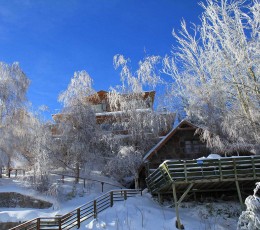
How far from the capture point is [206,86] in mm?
18312

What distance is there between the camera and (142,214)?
16.6m

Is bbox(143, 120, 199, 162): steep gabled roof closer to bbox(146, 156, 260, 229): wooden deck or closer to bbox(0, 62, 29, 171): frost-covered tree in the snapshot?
bbox(146, 156, 260, 229): wooden deck

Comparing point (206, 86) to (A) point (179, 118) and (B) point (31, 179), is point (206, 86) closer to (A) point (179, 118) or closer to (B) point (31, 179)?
(A) point (179, 118)

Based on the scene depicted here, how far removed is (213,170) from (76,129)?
37.8ft

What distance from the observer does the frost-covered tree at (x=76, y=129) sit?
928 inches

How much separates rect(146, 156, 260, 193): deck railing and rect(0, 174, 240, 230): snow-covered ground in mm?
2174

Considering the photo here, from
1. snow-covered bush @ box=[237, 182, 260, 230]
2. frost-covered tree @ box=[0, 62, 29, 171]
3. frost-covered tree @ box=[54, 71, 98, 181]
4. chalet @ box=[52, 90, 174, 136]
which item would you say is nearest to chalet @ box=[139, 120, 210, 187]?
chalet @ box=[52, 90, 174, 136]

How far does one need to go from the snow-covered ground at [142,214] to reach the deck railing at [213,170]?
7.13 ft

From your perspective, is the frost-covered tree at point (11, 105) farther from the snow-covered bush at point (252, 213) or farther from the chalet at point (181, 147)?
the snow-covered bush at point (252, 213)

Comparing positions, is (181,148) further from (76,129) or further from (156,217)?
(156,217)

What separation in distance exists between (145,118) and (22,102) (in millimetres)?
9966

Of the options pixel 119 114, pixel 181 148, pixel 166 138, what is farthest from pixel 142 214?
pixel 119 114

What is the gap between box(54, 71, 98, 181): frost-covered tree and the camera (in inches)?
928

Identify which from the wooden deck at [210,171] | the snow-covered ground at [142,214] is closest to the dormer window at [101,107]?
the snow-covered ground at [142,214]
